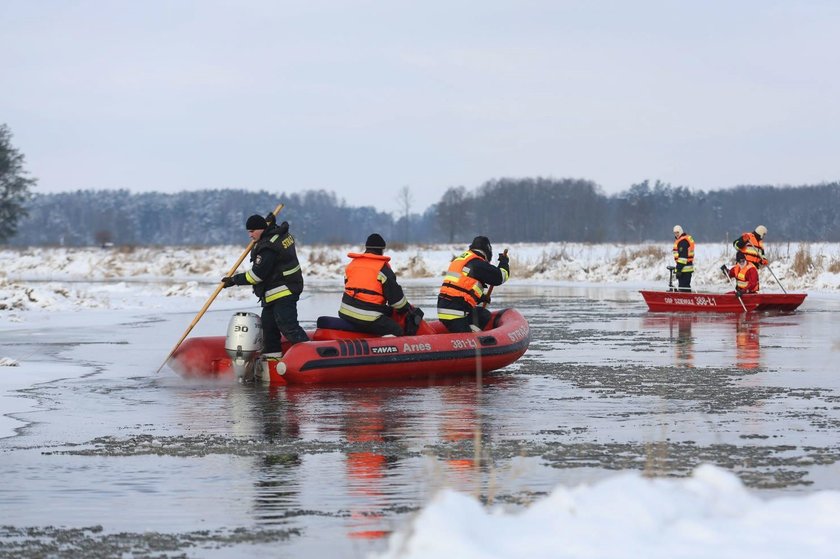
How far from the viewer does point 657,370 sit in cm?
1473

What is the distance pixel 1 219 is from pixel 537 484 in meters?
60.0

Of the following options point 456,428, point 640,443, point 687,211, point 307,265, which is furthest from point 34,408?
point 687,211

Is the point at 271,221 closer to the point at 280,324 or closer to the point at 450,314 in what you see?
the point at 280,324

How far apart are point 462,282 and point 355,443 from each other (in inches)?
235

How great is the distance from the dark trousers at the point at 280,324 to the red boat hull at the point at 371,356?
195 mm

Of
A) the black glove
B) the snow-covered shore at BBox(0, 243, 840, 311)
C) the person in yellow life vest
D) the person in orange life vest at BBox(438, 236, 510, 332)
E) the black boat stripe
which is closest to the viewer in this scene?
the black boat stripe

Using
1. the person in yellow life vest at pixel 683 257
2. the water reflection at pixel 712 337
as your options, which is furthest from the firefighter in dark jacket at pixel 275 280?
the person in yellow life vest at pixel 683 257

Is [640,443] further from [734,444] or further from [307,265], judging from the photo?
[307,265]

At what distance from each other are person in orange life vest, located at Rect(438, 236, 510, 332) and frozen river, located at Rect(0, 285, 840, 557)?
88 cm

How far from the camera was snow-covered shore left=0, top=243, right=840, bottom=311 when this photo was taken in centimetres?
A: 3253

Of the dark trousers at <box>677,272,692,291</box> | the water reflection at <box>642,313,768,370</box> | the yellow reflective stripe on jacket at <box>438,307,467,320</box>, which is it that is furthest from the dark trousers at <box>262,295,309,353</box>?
the dark trousers at <box>677,272,692,291</box>

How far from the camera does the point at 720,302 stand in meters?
26.8

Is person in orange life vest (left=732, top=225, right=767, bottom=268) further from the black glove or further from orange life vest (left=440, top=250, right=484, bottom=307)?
the black glove

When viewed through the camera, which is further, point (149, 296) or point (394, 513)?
point (149, 296)
